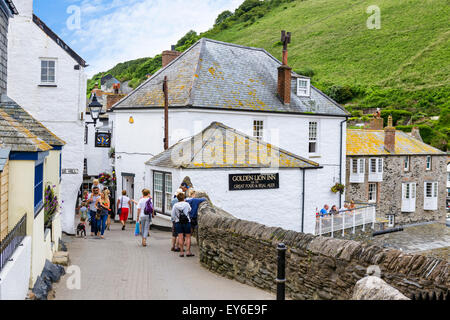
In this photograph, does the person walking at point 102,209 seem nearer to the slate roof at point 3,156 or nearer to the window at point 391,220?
the slate roof at point 3,156

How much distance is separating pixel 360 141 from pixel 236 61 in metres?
16.7

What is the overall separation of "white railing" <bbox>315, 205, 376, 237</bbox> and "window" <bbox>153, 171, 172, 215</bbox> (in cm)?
Result: 895

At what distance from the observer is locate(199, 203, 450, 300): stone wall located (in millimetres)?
6785

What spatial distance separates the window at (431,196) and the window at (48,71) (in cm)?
3737

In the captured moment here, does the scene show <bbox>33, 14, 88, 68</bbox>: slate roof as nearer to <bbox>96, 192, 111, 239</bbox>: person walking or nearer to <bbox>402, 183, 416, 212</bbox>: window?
<bbox>96, 192, 111, 239</bbox>: person walking

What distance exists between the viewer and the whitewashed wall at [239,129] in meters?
22.8

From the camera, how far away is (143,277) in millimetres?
10039

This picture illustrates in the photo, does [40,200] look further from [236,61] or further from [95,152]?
[95,152]

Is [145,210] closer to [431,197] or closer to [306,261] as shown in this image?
[306,261]

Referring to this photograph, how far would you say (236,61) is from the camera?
28234 millimetres

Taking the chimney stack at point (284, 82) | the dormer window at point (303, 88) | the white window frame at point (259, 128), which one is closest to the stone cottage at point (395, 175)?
the dormer window at point (303, 88)

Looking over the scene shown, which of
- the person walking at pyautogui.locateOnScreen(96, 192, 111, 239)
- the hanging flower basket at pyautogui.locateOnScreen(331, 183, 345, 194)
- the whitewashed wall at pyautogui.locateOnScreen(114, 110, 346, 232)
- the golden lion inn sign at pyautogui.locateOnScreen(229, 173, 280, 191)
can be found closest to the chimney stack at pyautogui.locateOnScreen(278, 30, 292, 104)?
the whitewashed wall at pyautogui.locateOnScreen(114, 110, 346, 232)
